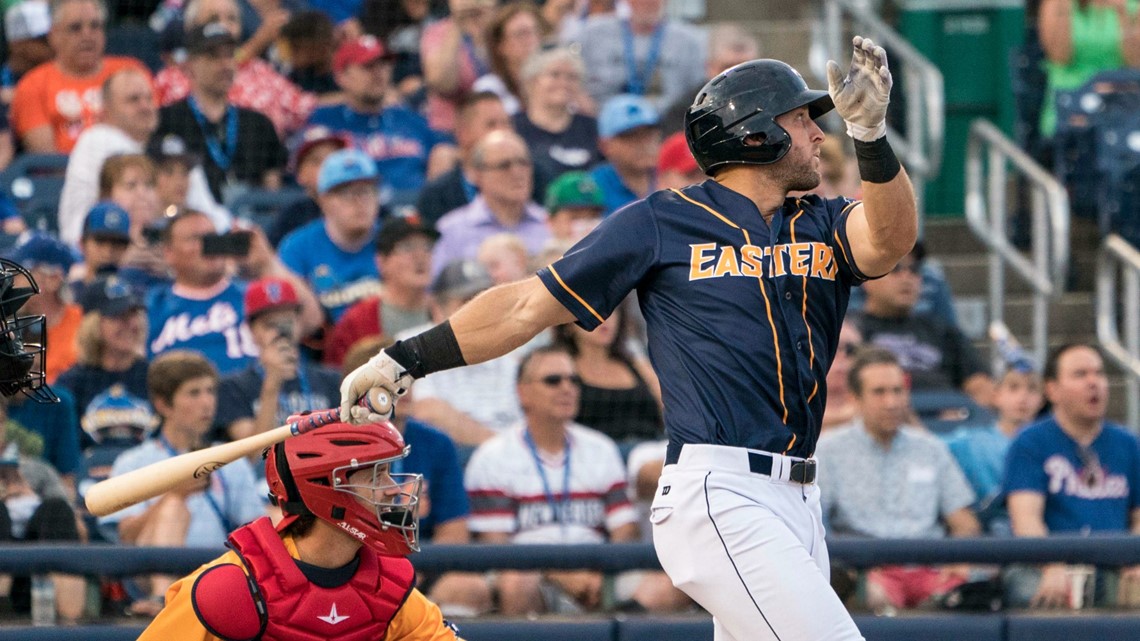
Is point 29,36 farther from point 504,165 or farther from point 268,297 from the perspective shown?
point 268,297

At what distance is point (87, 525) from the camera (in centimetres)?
576

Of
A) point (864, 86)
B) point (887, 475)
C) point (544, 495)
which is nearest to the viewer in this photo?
point (864, 86)

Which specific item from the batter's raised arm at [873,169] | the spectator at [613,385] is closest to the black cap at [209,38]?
the spectator at [613,385]

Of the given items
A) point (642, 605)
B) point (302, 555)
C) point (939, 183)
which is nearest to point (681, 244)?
point (302, 555)

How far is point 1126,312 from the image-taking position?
8352 millimetres

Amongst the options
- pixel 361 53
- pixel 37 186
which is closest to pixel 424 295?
pixel 361 53

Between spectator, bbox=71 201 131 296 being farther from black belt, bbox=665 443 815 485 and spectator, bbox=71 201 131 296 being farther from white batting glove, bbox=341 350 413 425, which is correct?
black belt, bbox=665 443 815 485

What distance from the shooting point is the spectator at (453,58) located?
8578 mm

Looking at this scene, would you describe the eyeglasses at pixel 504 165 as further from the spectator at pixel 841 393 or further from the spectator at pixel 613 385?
the spectator at pixel 841 393

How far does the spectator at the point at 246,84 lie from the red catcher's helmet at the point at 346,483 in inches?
180

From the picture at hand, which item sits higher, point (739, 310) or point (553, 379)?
point (739, 310)

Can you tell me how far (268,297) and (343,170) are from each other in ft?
3.74

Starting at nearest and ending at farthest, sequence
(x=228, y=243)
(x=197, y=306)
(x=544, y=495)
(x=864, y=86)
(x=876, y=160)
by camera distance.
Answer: (x=864, y=86) < (x=876, y=160) < (x=544, y=495) < (x=197, y=306) < (x=228, y=243)

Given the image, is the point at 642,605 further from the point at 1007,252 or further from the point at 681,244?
the point at 1007,252
